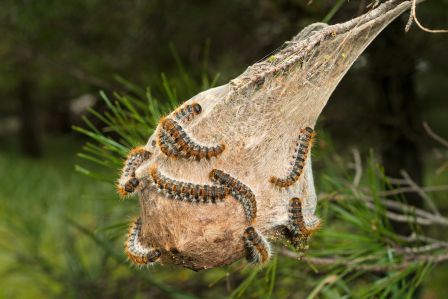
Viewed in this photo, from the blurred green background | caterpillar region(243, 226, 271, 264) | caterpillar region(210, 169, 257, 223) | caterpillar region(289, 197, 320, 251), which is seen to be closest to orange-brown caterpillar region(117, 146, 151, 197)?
caterpillar region(210, 169, 257, 223)

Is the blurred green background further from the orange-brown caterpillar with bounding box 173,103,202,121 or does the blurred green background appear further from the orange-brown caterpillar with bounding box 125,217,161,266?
the orange-brown caterpillar with bounding box 173,103,202,121

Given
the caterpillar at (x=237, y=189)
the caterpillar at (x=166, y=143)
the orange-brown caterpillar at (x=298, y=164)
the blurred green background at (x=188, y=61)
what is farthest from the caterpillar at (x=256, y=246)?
the blurred green background at (x=188, y=61)

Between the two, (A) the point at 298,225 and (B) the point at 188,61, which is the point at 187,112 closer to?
(A) the point at 298,225

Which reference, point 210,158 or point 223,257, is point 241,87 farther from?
point 223,257

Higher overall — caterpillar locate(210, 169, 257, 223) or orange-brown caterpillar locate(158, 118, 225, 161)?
orange-brown caterpillar locate(158, 118, 225, 161)

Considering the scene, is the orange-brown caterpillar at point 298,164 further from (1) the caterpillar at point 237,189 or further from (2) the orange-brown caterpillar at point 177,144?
(2) the orange-brown caterpillar at point 177,144
